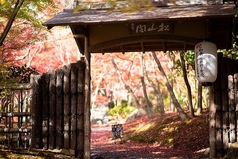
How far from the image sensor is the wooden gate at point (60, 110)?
339 inches

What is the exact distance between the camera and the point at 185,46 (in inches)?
378

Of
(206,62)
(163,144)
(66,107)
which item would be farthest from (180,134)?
(66,107)

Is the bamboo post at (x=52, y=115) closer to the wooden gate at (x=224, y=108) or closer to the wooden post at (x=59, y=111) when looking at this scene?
the wooden post at (x=59, y=111)

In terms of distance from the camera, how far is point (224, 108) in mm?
8547

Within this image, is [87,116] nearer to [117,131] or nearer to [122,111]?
[117,131]

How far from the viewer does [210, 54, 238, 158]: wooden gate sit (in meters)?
8.48

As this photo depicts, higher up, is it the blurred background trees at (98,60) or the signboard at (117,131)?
the blurred background trees at (98,60)

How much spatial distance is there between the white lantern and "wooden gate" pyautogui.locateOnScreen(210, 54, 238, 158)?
2.41 feet

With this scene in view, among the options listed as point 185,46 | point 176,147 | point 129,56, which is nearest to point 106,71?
point 129,56

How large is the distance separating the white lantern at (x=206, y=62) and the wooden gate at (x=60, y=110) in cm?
299

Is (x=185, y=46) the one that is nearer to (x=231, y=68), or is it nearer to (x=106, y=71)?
(x=231, y=68)

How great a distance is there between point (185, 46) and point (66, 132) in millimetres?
4170

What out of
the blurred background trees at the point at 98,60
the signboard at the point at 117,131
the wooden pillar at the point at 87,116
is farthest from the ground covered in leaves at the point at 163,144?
the blurred background trees at the point at 98,60

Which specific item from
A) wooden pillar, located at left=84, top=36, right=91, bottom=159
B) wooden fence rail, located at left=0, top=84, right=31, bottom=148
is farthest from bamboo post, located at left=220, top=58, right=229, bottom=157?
wooden fence rail, located at left=0, top=84, right=31, bottom=148
